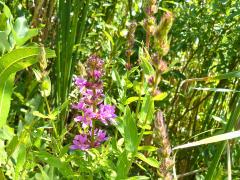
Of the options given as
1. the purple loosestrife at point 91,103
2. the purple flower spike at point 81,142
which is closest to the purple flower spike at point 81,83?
the purple loosestrife at point 91,103

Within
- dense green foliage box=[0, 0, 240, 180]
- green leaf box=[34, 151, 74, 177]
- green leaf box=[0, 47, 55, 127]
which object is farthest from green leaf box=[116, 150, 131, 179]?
green leaf box=[0, 47, 55, 127]

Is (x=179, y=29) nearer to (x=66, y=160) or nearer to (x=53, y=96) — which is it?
(x=53, y=96)

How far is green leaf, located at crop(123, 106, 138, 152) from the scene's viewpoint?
2.96 feet

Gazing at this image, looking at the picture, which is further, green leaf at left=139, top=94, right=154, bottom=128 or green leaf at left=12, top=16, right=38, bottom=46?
green leaf at left=12, top=16, right=38, bottom=46

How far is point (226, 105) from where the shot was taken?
6.95 feet

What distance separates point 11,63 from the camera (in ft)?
3.12

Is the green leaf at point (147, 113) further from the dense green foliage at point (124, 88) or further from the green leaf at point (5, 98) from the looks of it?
the green leaf at point (5, 98)

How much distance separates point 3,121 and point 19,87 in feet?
2.50

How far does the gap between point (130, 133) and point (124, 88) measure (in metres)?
0.25

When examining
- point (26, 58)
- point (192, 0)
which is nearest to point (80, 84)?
point (26, 58)

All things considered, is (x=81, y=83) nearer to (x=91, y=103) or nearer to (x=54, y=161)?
(x=91, y=103)

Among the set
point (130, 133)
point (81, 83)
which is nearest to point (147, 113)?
point (130, 133)

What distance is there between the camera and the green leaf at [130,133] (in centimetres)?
90

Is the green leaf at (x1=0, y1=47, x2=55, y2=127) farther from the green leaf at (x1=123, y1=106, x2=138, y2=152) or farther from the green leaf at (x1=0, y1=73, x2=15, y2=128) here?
the green leaf at (x1=123, y1=106, x2=138, y2=152)
